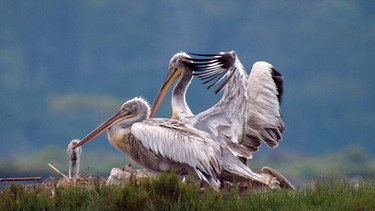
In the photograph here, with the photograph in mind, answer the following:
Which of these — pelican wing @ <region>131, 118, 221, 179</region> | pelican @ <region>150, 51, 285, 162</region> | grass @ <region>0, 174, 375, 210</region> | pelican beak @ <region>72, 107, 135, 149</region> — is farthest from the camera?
pelican beak @ <region>72, 107, 135, 149</region>

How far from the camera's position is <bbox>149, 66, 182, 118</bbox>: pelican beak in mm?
11181

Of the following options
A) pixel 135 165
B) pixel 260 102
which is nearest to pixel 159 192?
pixel 135 165

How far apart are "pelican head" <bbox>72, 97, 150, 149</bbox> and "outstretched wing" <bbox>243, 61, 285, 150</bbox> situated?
1288 mm

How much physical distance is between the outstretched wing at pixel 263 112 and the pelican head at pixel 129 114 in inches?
50.7

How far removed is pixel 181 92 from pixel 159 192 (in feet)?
9.24

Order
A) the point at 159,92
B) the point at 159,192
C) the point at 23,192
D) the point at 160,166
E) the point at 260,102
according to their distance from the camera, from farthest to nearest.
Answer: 1. the point at 159,92
2. the point at 260,102
3. the point at 160,166
4. the point at 23,192
5. the point at 159,192

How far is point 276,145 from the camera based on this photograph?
34.9ft

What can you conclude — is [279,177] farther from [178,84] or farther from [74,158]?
[74,158]

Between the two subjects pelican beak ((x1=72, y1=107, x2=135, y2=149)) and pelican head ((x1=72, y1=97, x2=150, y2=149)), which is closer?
pelican head ((x1=72, y1=97, x2=150, y2=149))

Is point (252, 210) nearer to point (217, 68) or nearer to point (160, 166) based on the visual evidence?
point (160, 166)

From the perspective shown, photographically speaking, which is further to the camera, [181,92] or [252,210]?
[181,92]

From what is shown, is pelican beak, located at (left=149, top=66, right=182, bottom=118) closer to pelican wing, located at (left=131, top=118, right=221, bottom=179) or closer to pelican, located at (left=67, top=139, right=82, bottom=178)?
pelican, located at (left=67, top=139, right=82, bottom=178)

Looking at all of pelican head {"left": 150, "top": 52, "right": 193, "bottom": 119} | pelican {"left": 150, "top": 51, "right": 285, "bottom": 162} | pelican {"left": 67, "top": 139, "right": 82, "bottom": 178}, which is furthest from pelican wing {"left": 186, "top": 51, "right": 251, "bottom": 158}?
pelican {"left": 67, "top": 139, "right": 82, "bottom": 178}

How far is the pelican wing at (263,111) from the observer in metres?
10.5
